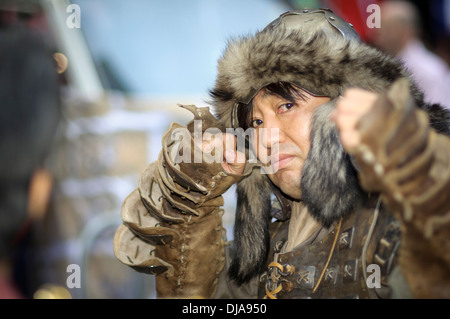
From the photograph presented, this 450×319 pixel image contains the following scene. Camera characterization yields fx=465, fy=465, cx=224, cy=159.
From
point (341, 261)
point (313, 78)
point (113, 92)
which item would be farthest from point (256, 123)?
point (113, 92)

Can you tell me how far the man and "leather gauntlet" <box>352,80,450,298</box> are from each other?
0.30ft

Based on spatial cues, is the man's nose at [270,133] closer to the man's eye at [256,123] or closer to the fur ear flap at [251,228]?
the man's eye at [256,123]

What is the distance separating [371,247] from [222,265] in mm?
815

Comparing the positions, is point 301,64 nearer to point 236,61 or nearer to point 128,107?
point 236,61

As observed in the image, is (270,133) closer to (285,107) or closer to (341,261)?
(285,107)

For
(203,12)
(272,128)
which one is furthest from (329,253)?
(203,12)

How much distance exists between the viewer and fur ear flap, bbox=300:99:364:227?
1734 millimetres

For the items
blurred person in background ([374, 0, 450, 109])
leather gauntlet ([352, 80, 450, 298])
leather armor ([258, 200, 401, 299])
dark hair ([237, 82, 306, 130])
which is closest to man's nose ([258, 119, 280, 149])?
dark hair ([237, 82, 306, 130])

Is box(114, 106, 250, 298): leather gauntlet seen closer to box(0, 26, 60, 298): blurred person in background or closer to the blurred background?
box(0, 26, 60, 298): blurred person in background

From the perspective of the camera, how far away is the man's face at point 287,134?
1896 mm

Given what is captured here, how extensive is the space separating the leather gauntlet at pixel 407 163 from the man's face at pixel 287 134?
73cm

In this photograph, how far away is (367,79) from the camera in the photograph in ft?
5.96

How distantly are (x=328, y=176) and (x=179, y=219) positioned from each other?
0.70 meters
